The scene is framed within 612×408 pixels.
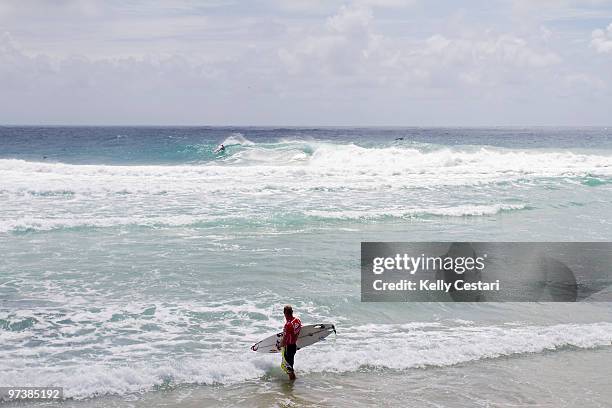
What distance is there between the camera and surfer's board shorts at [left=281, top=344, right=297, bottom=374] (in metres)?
8.27

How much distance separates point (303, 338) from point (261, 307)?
2.26 m

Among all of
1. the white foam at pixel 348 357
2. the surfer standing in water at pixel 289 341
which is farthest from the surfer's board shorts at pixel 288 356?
the white foam at pixel 348 357

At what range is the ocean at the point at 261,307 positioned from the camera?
808cm

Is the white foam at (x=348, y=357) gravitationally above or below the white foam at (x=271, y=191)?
below

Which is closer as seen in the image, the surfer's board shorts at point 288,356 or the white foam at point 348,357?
the white foam at point 348,357

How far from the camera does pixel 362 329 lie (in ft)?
33.6

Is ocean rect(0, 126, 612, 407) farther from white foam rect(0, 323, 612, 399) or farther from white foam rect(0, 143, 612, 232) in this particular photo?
white foam rect(0, 143, 612, 232)

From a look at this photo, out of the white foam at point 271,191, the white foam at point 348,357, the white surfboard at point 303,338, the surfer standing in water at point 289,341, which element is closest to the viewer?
the white foam at point 348,357

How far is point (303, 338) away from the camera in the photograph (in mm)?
9039

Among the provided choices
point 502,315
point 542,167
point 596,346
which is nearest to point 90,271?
point 502,315

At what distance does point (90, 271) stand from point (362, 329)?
635 cm

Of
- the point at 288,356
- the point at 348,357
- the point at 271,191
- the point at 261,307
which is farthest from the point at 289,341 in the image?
the point at 271,191

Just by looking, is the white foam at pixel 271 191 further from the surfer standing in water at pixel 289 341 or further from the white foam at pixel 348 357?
the surfer standing in water at pixel 289 341

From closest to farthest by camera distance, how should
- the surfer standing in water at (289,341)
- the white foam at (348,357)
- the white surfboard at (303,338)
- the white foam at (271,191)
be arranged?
1. the white foam at (348,357)
2. the surfer standing in water at (289,341)
3. the white surfboard at (303,338)
4. the white foam at (271,191)
